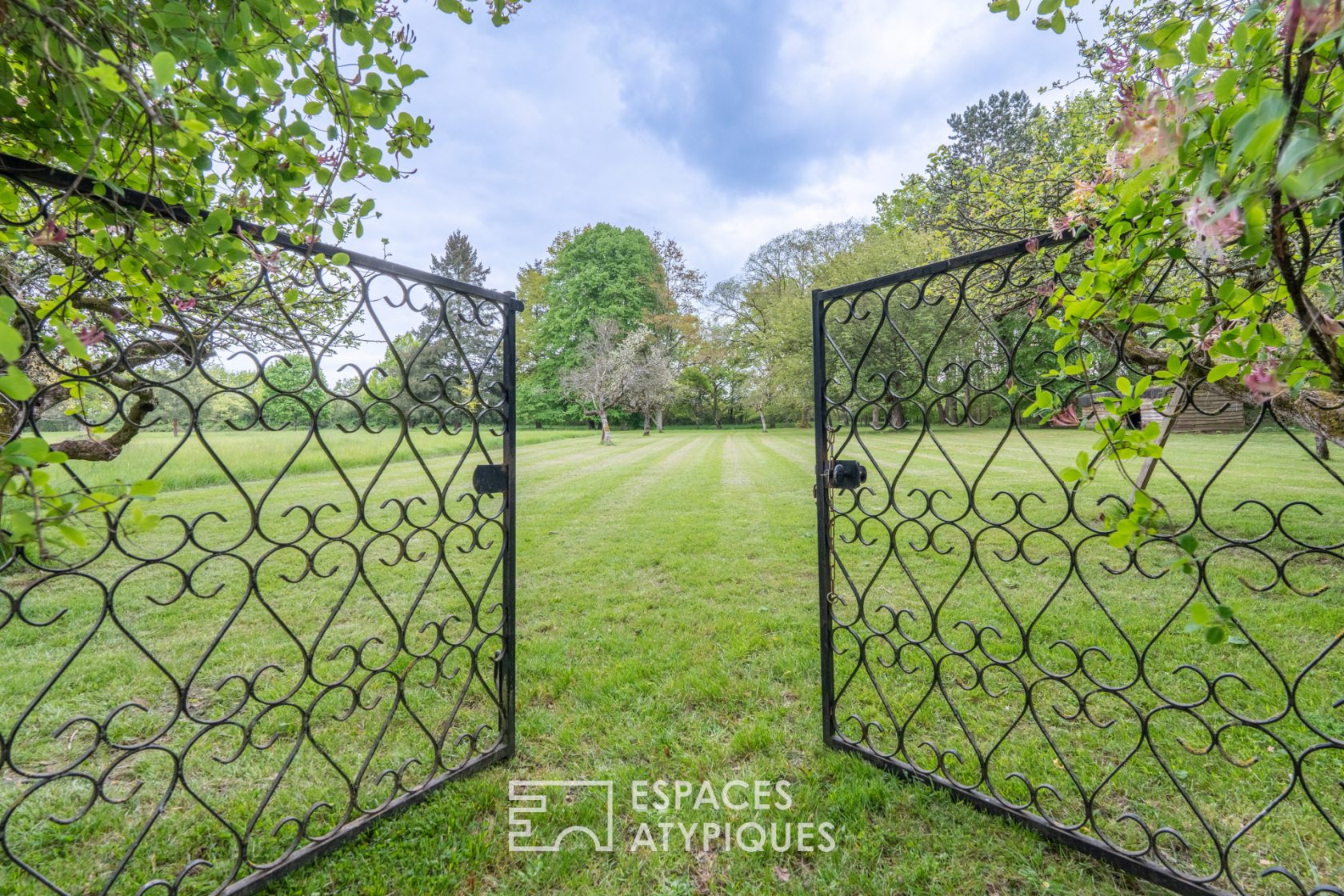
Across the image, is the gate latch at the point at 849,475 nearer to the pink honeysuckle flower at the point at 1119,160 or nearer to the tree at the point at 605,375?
the pink honeysuckle flower at the point at 1119,160

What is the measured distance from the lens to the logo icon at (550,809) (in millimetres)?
1403

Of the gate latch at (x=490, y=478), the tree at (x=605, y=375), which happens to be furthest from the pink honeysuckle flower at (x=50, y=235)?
the tree at (x=605, y=375)

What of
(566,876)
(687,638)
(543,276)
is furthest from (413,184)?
(543,276)

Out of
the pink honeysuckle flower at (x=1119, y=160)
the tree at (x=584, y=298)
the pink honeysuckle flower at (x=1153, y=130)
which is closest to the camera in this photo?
A: the pink honeysuckle flower at (x=1153, y=130)

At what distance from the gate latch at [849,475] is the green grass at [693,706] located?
1.35 ft

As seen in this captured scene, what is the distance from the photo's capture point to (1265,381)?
850 mm

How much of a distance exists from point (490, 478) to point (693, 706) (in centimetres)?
126

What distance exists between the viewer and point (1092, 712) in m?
1.87

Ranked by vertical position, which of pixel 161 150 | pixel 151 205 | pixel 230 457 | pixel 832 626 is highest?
pixel 161 150

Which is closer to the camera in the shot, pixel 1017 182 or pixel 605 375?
pixel 1017 182

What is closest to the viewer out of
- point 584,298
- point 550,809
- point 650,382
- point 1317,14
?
point 1317,14

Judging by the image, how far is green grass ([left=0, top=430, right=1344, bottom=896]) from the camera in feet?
4.26

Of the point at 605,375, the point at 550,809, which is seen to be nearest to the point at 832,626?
the point at 550,809

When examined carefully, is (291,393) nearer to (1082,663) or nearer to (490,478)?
(490,478)
